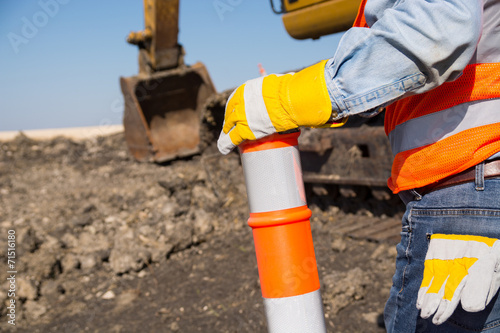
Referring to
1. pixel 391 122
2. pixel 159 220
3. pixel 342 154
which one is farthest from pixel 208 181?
pixel 391 122

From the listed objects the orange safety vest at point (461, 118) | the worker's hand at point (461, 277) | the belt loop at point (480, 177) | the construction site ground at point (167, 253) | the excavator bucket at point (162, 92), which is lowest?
the construction site ground at point (167, 253)

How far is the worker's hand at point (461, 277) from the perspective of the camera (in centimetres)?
126

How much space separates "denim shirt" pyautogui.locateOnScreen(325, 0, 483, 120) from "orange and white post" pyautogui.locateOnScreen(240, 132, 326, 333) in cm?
21

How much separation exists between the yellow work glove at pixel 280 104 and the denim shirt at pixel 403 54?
0.12 ft

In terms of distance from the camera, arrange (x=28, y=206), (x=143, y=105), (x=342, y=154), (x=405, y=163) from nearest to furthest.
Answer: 1. (x=405, y=163)
2. (x=342, y=154)
3. (x=28, y=206)
4. (x=143, y=105)

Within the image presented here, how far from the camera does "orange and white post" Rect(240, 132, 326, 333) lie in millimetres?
1352

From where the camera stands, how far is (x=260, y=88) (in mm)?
1314

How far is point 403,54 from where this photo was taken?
47.1 inches

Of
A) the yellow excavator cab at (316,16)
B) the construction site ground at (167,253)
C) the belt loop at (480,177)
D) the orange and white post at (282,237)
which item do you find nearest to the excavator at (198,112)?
the yellow excavator cab at (316,16)

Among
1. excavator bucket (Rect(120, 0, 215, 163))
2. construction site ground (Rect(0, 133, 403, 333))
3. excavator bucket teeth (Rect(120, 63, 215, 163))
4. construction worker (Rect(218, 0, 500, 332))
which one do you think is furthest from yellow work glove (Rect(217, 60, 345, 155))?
excavator bucket teeth (Rect(120, 63, 215, 163))

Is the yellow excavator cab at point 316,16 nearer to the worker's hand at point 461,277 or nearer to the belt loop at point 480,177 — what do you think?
the belt loop at point 480,177

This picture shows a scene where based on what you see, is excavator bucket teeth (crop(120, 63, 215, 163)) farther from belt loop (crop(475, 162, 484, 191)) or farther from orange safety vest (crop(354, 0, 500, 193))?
belt loop (crop(475, 162, 484, 191))

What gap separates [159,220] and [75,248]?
884 mm

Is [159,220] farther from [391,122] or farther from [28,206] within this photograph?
[391,122]
